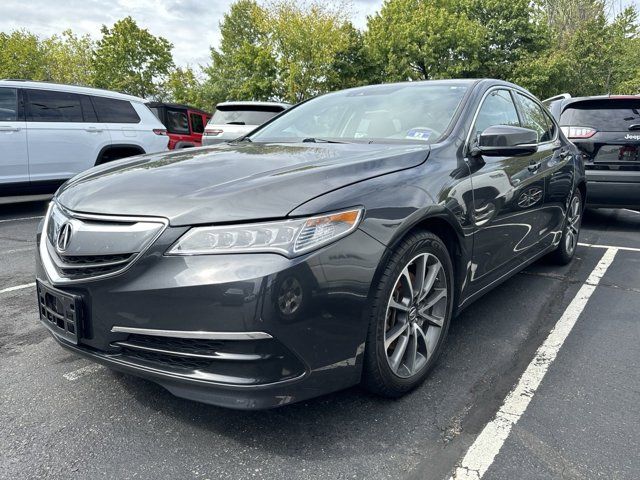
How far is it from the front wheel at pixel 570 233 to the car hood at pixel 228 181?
2.64 meters

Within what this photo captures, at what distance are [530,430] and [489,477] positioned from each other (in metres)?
0.41

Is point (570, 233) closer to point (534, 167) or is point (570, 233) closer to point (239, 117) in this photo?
point (534, 167)

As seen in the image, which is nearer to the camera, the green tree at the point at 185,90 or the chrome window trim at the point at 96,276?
the chrome window trim at the point at 96,276

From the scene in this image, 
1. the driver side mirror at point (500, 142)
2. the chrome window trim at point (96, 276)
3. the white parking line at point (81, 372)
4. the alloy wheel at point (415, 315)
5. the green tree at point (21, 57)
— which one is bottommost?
the white parking line at point (81, 372)

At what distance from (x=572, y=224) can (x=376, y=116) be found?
2647 millimetres

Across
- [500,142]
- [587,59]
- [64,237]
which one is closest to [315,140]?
[500,142]

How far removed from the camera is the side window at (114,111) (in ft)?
25.1

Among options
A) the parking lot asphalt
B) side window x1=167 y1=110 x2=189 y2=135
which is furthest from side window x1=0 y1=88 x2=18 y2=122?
side window x1=167 y1=110 x2=189 y2=135

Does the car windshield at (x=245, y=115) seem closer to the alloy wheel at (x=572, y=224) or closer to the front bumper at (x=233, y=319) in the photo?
the alloy wheel at (x=572, y=224)

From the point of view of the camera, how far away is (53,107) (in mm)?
7086

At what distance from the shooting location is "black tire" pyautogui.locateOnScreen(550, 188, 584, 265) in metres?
4.45

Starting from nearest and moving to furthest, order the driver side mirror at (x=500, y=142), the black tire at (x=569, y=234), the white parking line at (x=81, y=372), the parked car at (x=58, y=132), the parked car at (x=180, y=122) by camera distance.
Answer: the white parking line at (x=81, y=372)
the driver side mirror at (x=500, y=142)
the black tire at (x=569, y=234)
the parked car at (x=58, y=132)
the parked car at (x=180, y=122)

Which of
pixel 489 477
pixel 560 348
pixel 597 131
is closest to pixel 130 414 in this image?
pixel 489 477

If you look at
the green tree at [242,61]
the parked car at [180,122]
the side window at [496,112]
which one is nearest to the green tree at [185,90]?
the green tree at [242,61]
